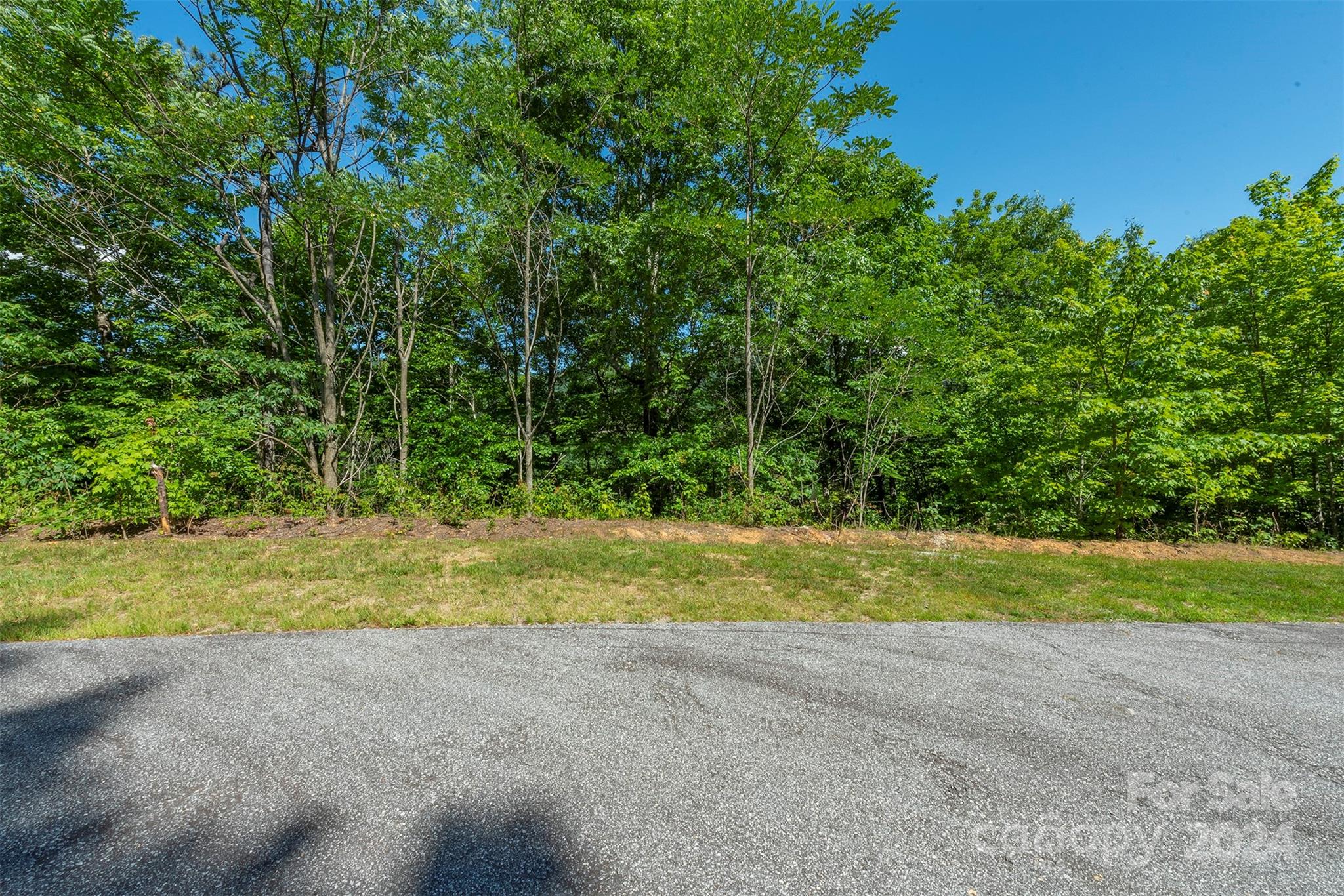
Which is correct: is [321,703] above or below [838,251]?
A: below

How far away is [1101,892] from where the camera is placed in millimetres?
1489

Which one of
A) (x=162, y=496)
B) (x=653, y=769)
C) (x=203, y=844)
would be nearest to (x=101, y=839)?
(x=203, y=844)

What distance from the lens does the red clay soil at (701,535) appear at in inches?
267

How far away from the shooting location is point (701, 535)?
23.5 ft

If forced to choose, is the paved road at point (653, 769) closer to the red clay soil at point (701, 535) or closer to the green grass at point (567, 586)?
the green grass at point (567, 586)

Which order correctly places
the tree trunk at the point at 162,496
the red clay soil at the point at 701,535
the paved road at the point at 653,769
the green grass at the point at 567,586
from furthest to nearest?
the red clay soil at the point at 701,535 < the tree trunk at the point at 162,496 < the green grass at the point at 567,586 < the paved road at the point at 653,769

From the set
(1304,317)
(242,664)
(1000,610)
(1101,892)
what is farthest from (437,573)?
(1304,317)

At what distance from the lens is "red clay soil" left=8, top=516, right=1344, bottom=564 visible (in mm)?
6789

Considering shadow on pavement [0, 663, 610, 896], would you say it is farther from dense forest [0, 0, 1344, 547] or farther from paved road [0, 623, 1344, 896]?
dense forest [0, 0, 1344, 547]

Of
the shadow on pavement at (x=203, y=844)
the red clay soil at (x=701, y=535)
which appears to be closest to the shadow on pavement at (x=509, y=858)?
the shadow on pavement at (x=203, y=844)

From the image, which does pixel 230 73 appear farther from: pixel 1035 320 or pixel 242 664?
pixel 1035 320

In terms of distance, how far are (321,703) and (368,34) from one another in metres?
12.0

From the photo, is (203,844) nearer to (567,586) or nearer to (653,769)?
(653,769)

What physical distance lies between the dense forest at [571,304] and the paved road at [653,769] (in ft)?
17.2
